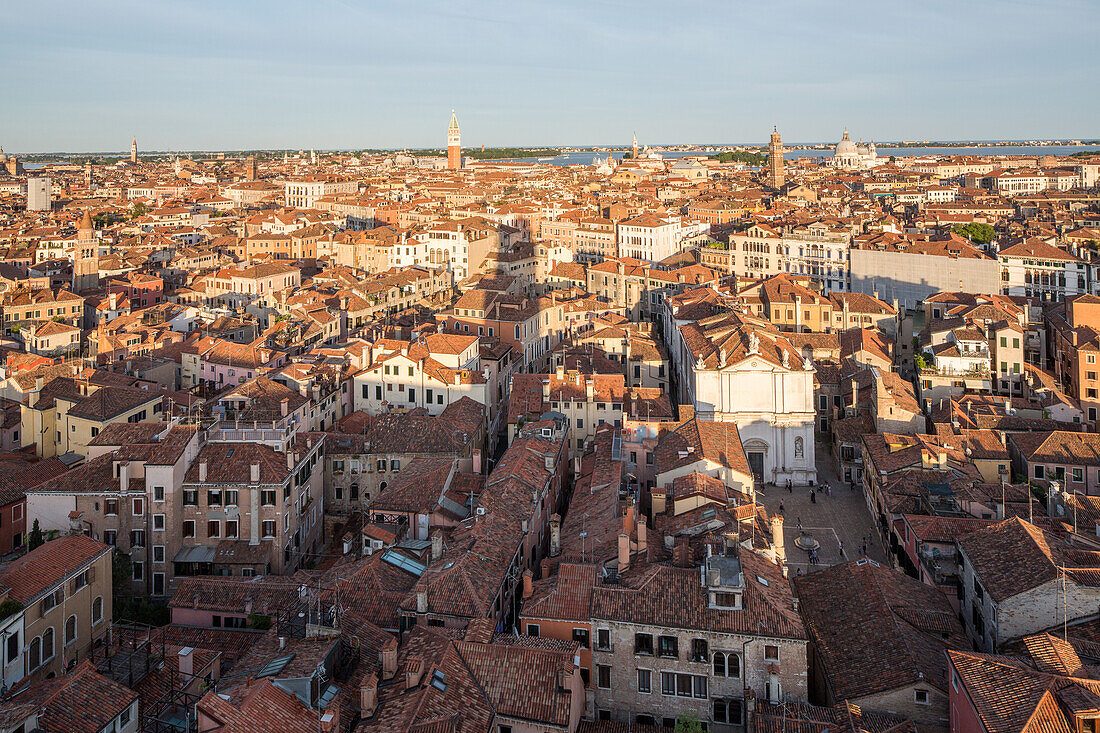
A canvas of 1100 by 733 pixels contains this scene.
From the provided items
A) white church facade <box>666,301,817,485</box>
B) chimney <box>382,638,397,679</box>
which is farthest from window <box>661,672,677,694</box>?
white church facade <box>666,301,817,485</box>

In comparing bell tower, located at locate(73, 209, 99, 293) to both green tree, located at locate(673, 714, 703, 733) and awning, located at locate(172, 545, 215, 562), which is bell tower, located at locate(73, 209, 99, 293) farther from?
green tree, located at locate(673, 714, 703, 733)

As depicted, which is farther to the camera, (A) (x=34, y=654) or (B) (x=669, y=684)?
(A) (x=34, y=654)

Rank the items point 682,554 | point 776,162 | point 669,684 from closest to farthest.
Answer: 1. point 669,684
2. point 682,554
3. point 776,162

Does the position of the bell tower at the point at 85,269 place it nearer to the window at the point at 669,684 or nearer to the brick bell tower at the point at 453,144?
the window at the point at 669,684

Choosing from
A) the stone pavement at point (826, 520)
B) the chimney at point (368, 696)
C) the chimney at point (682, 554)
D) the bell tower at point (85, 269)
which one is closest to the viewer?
the chimney at point (368, 696)

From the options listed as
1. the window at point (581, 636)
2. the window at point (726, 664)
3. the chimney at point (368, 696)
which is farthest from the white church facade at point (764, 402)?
the chimney at point (368, 696)

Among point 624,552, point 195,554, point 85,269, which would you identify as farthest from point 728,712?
point 85,269

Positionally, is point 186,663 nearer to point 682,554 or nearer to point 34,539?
point 34,539
